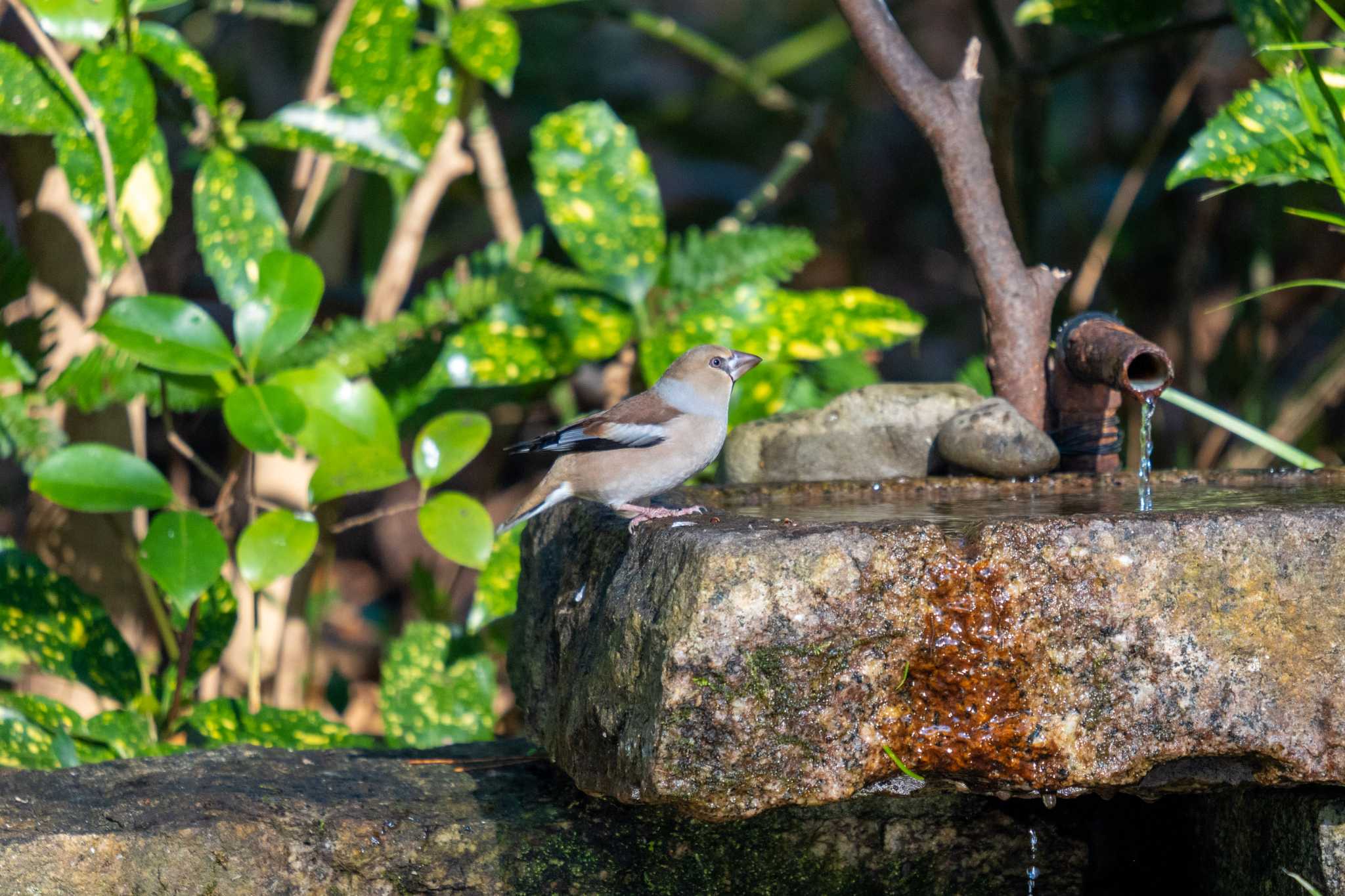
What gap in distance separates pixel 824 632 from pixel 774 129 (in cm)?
739

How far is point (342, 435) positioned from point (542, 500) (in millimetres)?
811

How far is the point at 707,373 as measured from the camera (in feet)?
10.7

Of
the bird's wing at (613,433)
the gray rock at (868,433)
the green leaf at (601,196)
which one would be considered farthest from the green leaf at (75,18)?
the gray rock at (868,433)

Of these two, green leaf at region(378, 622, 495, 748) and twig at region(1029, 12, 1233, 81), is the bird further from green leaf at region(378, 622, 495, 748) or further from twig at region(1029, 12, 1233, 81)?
twig at region(1029, 12, 1233, 81)

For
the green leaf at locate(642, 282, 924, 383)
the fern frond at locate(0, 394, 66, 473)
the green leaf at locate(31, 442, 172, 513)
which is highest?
the green leaf at locate(642, 282, 924, 383)

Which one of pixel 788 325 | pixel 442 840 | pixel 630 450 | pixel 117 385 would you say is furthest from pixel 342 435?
pixel 788 325

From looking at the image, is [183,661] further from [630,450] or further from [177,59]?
[177,59]

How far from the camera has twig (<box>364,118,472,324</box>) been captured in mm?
4629

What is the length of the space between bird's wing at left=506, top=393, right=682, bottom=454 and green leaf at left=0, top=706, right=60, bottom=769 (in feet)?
4.78

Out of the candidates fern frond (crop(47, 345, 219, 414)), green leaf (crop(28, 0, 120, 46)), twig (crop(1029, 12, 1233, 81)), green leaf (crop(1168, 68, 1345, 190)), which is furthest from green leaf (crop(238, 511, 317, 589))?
twig (crop(1029, 12, 1233, 81))

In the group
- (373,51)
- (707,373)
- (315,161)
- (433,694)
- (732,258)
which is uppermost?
(373,51)

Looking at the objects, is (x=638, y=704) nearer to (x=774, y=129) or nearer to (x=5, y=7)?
(x=5, y=7)

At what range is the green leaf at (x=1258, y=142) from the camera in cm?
311

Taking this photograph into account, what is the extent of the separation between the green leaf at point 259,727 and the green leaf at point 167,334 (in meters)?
0.92
